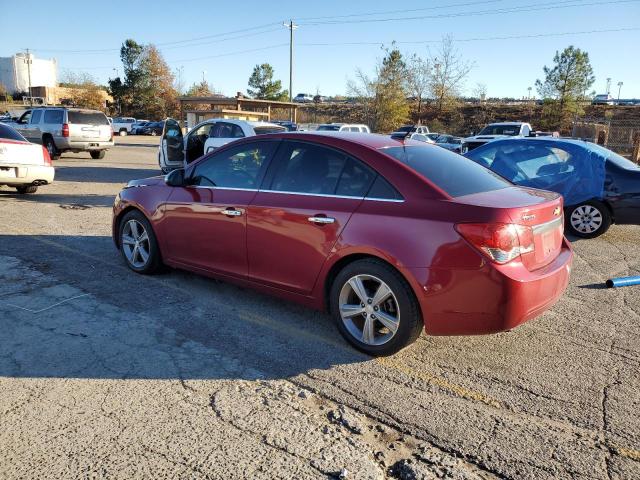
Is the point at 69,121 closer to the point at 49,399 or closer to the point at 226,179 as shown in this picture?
the point at 226,179

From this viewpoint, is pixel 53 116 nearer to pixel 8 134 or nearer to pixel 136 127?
pixel 8 134

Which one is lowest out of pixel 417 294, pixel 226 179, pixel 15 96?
pixel 417 294

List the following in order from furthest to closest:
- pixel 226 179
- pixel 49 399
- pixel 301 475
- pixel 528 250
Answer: pixel 226 179
pixel 528 250
pixel 49 399
pixel 301 475

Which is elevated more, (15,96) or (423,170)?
(15,96)

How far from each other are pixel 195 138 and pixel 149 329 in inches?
380

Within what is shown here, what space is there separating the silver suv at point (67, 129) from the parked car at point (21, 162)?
8.30 metres

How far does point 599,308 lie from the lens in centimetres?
489

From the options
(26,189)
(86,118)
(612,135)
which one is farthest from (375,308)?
(612,135)

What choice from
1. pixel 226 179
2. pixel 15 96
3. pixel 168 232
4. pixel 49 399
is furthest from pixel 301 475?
pixel 15 96

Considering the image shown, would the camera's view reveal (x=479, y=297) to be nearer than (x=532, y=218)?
Yes

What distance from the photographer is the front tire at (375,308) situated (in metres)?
3.54

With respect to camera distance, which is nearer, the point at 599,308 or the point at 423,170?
the point at 423,170

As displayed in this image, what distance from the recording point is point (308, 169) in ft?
13.8

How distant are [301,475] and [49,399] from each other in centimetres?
170
